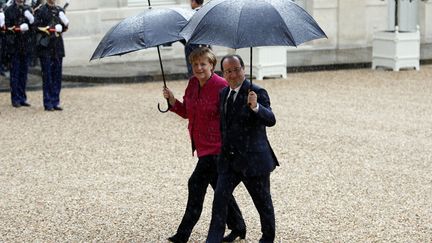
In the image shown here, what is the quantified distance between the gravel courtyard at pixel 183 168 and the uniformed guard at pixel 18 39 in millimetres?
333

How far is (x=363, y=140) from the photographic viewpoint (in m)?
11.5

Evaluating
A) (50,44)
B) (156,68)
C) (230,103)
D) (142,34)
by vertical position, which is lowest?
(156,68)

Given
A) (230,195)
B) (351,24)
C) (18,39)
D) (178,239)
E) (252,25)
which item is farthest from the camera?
(351,24)

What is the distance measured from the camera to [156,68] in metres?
19.1

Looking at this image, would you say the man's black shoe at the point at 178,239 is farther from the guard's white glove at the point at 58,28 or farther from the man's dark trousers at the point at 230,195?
the guard's white glove at the point at 58,28

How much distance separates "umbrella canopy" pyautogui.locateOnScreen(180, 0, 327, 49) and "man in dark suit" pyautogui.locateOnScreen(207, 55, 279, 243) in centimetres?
24

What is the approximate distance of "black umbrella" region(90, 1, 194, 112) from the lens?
273 inches

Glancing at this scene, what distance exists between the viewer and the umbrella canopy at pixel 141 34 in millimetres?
6941

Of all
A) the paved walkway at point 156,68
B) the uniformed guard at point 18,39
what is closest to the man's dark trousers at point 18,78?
the uniformed guard at point 18,39

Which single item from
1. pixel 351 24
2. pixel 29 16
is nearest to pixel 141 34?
pixel 29 16

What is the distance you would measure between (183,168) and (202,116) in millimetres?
3160

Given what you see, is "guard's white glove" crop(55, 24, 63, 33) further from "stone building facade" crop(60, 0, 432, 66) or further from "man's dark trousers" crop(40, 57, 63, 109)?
"stone building facade" crop(60, 0, 432, 66)

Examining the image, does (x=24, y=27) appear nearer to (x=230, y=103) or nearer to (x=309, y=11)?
(x=230, y=103)

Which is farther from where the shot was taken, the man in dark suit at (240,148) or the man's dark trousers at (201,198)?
the man's dark trousers at (201,198)
